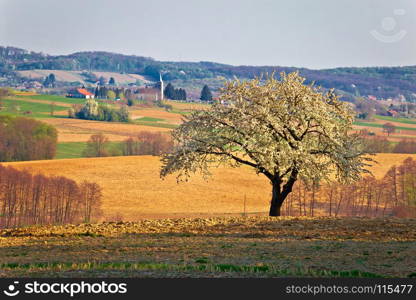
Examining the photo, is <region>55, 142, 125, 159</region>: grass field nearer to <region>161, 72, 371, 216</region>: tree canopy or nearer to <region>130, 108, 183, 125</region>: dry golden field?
<region>130, 108, 183, 125</region>: dry golden field

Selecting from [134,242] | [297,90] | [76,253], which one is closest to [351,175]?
[297,90]

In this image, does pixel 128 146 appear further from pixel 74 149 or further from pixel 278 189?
pixel 278 189

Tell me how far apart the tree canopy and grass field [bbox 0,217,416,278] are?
9.95 feet

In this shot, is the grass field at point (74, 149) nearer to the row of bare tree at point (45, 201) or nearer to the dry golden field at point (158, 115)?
the row of bare tree at point (45, 201)

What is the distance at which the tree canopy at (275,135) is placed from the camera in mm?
32906

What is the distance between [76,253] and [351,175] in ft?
55.8

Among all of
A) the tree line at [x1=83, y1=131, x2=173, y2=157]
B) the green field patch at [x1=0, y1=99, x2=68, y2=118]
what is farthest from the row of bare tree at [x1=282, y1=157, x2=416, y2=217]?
the green field patch at [x1=0, y1=99, x2=68, y2=118]

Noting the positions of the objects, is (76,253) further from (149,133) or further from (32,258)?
(149,133)

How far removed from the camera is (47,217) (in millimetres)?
69500

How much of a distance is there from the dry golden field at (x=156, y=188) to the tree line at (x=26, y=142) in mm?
15555

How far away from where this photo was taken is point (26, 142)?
11288cm

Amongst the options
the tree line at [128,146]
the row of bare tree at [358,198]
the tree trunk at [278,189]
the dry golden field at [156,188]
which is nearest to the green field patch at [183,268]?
the tree trunk at [278,189]

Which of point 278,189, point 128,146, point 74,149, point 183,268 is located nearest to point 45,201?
point 278,189

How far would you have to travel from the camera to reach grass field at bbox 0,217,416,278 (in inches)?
703
